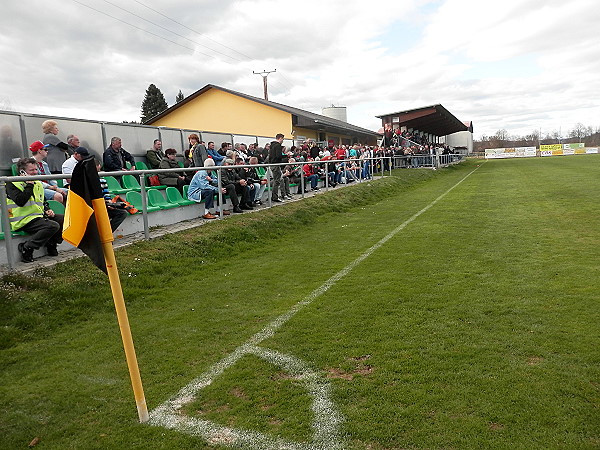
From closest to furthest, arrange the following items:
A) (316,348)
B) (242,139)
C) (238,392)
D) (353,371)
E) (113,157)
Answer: (238,392) → (353,371) → (316,348) → (113,157) → (242,139)

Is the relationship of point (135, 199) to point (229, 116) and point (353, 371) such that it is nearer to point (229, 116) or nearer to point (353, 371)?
point (353, 371)

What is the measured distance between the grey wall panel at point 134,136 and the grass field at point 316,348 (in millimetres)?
6248

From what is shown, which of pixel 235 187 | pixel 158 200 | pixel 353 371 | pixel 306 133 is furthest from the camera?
pixel 306 133

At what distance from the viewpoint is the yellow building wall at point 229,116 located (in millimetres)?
31719

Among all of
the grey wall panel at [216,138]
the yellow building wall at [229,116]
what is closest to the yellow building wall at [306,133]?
the yellow building wall at [229,116]

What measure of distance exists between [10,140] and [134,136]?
4.26 meters

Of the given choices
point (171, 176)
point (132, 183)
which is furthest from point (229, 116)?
point (132, 183)

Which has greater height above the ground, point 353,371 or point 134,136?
point 134,136

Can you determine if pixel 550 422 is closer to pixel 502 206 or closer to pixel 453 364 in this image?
pixel 453 364

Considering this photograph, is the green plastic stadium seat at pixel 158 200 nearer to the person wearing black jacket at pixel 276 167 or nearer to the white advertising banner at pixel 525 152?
the person wearing black jacket at pixel 276 167

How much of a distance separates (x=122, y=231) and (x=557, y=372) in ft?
21.7

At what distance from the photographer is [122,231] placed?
7930 mm

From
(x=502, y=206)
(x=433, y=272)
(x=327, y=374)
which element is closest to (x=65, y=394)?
(x=327, y=374)

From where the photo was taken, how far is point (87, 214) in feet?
9.75
